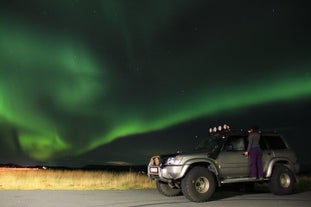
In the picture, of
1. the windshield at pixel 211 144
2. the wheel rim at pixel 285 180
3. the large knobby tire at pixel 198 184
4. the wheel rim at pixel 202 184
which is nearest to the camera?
the large knobby tire at pixel 198 184

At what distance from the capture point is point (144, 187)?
54.4ft

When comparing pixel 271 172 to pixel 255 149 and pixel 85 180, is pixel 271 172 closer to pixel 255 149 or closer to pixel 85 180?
pixel 255 149

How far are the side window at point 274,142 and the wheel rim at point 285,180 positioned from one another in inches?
34.7

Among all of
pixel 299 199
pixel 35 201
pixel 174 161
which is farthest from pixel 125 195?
pixel 299 199

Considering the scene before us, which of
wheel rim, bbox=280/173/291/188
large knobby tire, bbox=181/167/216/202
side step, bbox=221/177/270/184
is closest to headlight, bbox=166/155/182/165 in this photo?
large knobby tire, bbox=181/167/216/202

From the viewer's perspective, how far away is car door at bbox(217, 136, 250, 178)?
1282cm

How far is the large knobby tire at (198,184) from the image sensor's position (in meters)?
11.8

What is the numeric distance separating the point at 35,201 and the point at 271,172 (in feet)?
22.3

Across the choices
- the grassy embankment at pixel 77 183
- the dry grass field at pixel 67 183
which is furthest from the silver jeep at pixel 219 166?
the dry grass field at pixel 67 183

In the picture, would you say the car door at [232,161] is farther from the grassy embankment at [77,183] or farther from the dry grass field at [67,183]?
→ the dry grass field at [67,183]

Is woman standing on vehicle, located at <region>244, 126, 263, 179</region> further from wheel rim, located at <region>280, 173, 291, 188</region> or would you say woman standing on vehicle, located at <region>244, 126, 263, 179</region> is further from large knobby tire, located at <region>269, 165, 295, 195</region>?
wheel rim, located at <region>280, 173, 291, 188</region>

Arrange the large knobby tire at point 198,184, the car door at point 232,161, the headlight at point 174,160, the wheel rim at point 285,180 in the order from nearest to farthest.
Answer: the large knobby tire at point 198,184
the headlight at point 174,160
the car door at point 232,161
the wheel rim at point 285,180

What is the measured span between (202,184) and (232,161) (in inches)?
53.5

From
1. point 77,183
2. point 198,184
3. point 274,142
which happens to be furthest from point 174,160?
point 77,183
